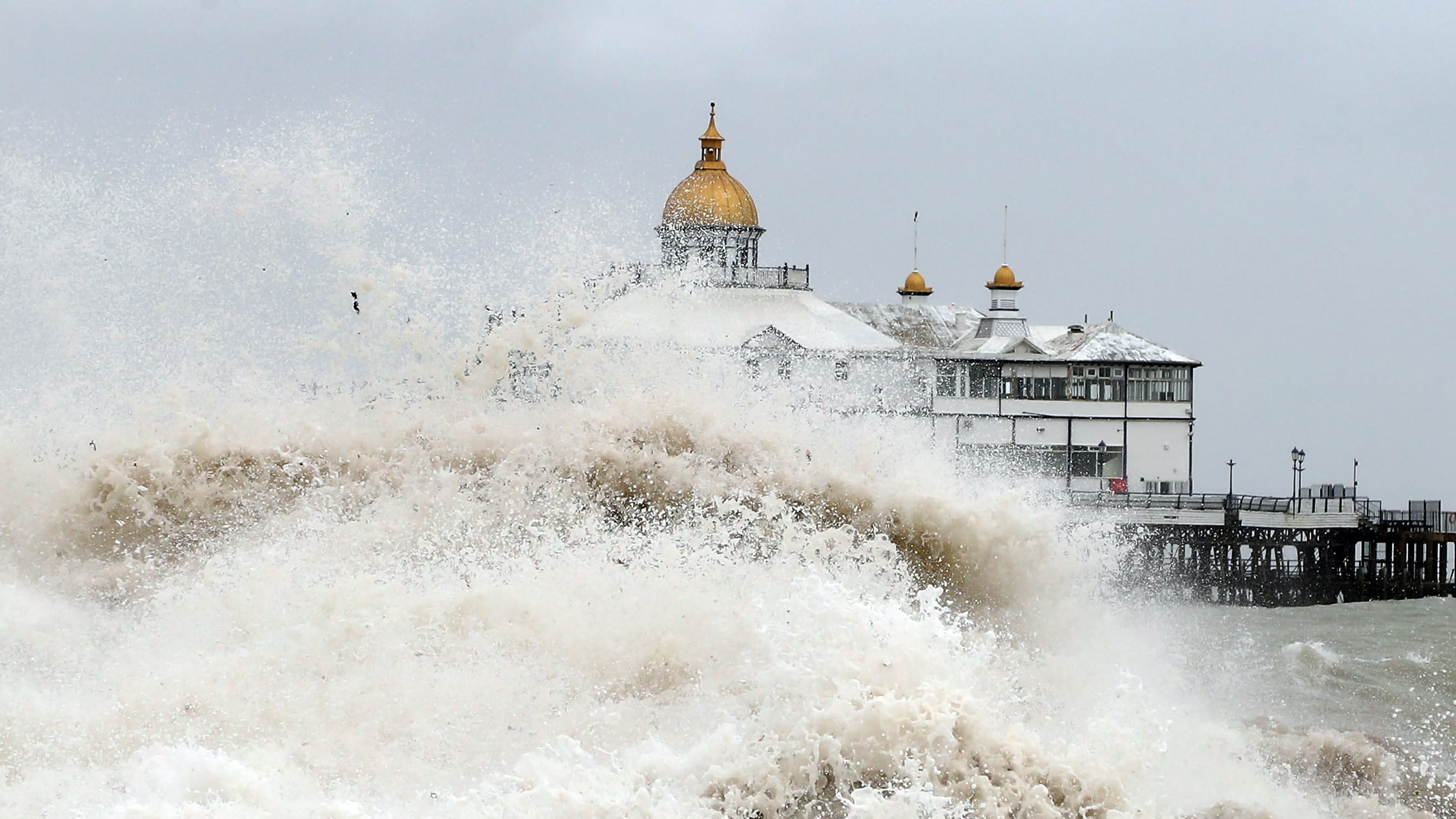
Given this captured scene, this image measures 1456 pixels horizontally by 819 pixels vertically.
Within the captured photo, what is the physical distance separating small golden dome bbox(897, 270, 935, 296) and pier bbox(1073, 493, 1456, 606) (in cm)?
2103

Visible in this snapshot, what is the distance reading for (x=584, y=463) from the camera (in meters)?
13.9

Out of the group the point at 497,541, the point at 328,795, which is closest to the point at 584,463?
the point at 497,541

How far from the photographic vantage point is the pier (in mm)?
42000

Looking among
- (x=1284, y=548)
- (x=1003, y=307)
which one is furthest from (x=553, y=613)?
Answer: (x=1003, y=307)

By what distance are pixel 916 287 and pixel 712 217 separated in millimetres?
11485

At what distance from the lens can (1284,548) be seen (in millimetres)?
43344

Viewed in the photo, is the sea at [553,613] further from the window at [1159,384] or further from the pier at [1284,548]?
the window at [1159,384]

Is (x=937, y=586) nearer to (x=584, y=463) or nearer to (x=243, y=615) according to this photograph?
(x=584, y=463)

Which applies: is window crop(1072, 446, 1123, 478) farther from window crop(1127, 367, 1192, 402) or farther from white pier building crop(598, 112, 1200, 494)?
window crop(1127, 367, 1192, 402)

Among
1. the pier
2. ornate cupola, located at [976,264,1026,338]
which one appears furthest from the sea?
ornate cupola, located at [976,264,1026,338]

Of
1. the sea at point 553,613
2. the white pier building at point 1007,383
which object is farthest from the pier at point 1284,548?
the sea at point 553,613

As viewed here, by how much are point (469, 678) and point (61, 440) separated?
6172mm

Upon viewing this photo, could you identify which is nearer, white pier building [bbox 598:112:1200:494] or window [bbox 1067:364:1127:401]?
white pier building [bbox 598:112:1200:494]

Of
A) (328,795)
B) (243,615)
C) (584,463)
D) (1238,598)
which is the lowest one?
(1238,598)
